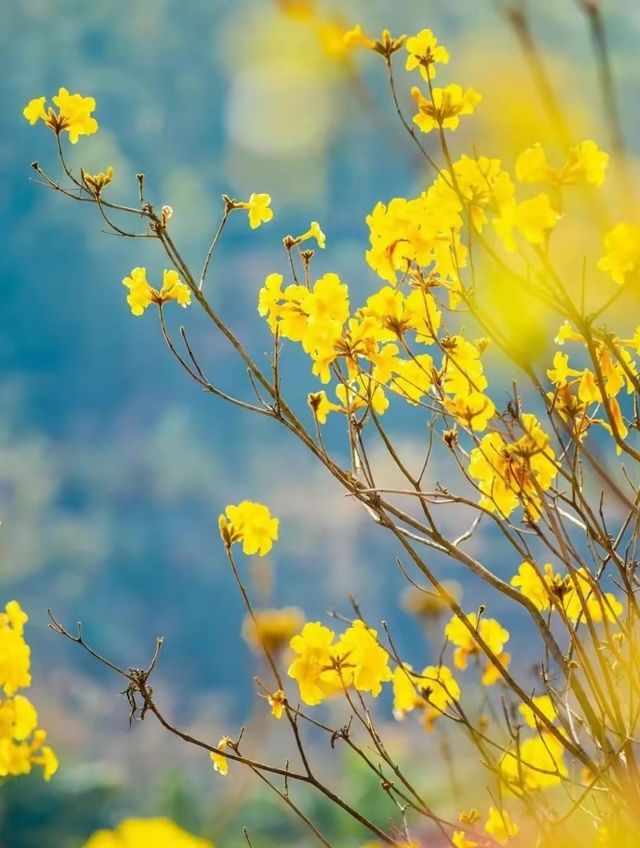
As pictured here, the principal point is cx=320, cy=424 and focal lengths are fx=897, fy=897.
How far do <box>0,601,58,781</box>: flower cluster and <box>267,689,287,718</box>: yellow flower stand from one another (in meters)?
0.35

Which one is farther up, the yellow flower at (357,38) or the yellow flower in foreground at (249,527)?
the yellow flower at (357,38)

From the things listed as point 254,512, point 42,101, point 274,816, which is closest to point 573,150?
point 254,512

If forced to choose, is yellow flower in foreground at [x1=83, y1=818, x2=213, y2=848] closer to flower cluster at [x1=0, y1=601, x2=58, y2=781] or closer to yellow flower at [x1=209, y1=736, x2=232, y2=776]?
yellow flower at [x1=209, y1=736, x2=232, y2=776]

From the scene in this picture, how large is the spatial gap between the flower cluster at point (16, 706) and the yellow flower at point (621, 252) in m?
0.80

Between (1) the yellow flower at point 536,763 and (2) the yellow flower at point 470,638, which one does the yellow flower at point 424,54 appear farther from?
(1) the yellow flower at point 536,763

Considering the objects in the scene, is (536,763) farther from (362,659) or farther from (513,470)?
(513,470)

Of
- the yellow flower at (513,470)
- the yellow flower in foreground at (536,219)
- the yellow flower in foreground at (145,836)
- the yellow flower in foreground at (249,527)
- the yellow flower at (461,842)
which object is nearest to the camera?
the yellow flower in foreground at (145,836)

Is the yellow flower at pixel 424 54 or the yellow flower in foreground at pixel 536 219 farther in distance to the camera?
the yellow flower at pixel 424 54

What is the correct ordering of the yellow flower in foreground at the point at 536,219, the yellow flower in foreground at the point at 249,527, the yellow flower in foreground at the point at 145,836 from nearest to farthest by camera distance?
the yellow flower in foreground at the point at 145,836 → the yellow flower in foreground at the point at 536,219 → the yellow flower in foreground at the point at 249,527

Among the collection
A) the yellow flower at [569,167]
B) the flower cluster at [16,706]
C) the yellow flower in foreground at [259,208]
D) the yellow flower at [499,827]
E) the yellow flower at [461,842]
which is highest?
the yellow flower in foreground at [259,208]

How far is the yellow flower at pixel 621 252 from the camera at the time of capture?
0.66 metres

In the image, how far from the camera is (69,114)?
101cm

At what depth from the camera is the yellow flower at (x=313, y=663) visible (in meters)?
0.86

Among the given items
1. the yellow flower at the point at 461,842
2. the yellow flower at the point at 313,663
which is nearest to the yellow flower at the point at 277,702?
the yellow flower at the point at 313,663
